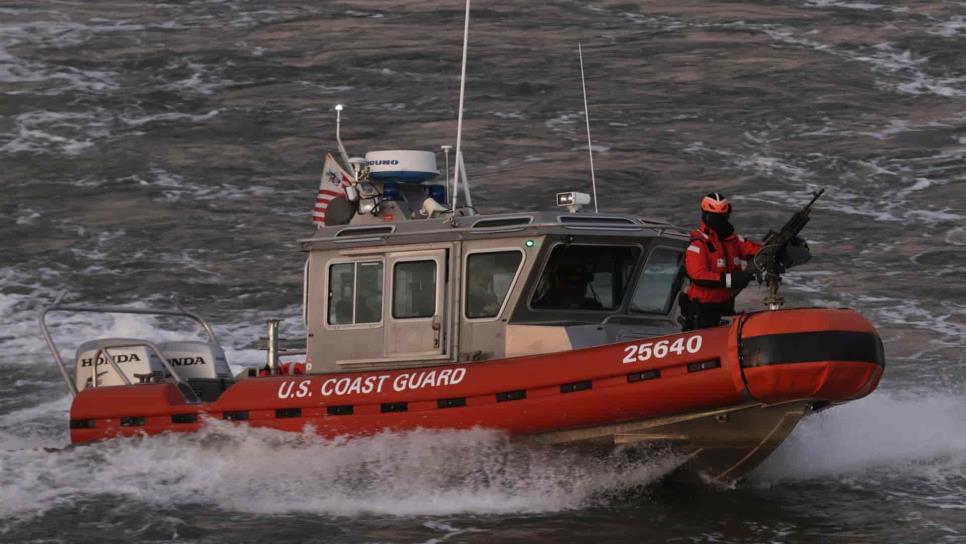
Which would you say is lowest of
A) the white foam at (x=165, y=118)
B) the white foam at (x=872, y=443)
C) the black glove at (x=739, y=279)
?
the white foam at (x=872, y=443)

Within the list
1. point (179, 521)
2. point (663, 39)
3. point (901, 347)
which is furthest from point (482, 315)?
point (663, 39)

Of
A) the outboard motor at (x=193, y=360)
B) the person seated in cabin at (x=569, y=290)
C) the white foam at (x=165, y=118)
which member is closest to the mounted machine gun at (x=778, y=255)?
the person seated in cabin at (x=569, y=290)

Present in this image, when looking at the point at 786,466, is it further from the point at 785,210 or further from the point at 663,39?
the point at 663,39

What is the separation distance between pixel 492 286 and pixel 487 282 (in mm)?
48

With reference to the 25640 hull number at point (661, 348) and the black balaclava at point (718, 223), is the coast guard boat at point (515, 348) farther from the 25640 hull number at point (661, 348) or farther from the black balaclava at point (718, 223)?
the black balaclava at point (718, 223)

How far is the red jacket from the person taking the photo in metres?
9.51

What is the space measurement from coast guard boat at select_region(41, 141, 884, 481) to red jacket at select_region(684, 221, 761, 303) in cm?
48

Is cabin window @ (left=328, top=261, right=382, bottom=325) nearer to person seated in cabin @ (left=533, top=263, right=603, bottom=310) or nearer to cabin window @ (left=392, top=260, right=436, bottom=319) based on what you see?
cabin window @ (left=392, top=260, right=436, bottom=319)

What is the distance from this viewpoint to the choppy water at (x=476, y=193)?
9672 mm

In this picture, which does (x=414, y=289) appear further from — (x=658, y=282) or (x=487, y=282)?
(x=658, y=282)

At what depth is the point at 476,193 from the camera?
69.6 feet

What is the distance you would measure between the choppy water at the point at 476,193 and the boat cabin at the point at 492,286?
29.3 inches

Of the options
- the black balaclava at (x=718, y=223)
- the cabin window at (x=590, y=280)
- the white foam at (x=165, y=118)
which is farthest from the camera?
the white foam at (x=165, y=118)

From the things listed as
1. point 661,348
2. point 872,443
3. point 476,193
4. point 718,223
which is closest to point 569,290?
point 661,348
